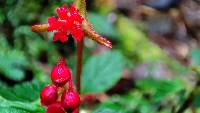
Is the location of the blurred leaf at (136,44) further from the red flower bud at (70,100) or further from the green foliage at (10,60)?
the red flower bud at (70,100)

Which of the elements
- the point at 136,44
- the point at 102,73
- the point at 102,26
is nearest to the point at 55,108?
the point at 102,73

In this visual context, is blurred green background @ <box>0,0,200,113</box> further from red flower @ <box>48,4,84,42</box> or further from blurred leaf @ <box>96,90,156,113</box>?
red flower @ <box>48,4,84,42</box>

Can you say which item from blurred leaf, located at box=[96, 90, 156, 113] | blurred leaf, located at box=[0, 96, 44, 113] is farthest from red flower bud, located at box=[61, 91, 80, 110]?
blurred leaf, located at box=[96, 90, 156, 113]

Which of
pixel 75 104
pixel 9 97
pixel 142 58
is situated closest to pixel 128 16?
pixel 142 58

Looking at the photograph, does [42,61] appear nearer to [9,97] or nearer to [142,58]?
[142,58]

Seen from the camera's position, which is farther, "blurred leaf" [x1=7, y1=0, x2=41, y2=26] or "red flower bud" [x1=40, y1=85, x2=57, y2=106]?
"blurred leaf" [x1=7, y1=0, x2=41, y2=26]

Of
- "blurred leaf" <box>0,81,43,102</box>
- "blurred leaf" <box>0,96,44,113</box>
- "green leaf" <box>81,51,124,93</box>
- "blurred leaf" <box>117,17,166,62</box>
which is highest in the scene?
"blurred leaf" <box>0,96,44,113</box>

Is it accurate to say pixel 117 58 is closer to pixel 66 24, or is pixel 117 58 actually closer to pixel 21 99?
pixel 21 99
